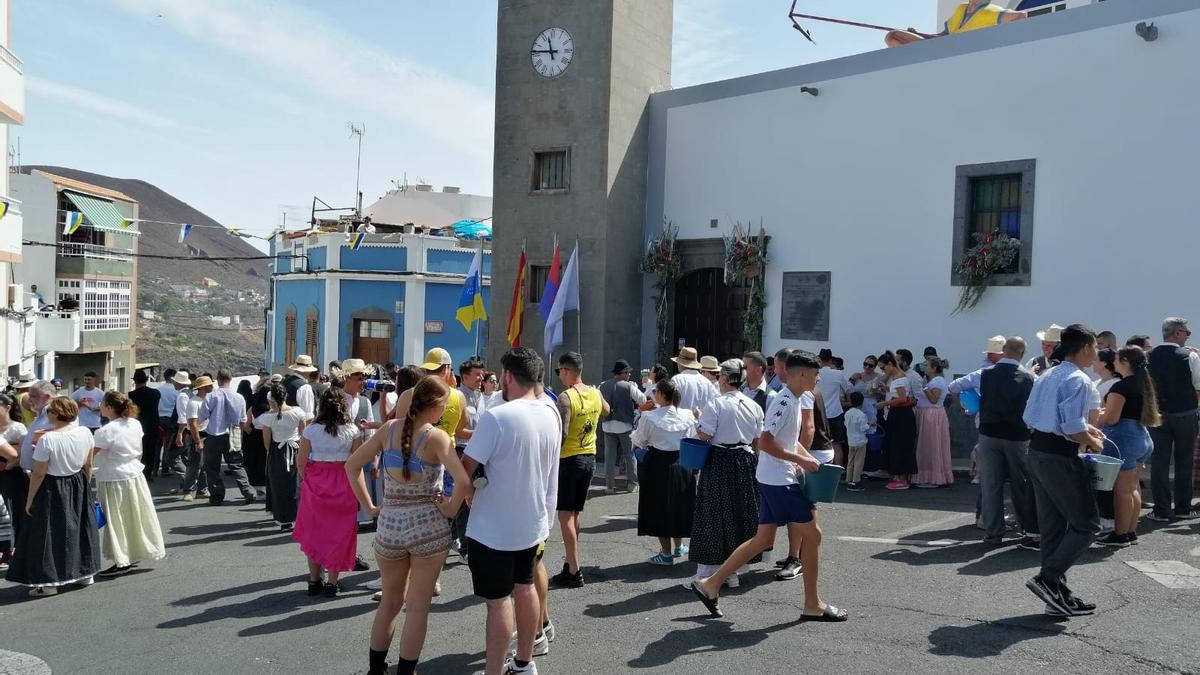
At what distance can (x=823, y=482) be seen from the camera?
19.4 feet

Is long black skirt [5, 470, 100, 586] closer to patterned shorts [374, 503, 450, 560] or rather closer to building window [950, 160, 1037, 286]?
patterned shorts [374, 503, 450, 560]

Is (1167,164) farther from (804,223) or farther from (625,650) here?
(625,650)

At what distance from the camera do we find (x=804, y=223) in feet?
51.8

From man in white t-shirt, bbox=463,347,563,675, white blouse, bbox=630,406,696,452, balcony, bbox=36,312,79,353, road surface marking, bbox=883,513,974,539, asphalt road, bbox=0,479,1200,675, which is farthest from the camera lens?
balcony, bbox=36,312,79,353

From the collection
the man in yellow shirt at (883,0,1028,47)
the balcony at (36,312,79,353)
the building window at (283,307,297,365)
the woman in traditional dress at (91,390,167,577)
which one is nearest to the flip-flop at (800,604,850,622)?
the woman in traditional dress at (91,390,167,577)

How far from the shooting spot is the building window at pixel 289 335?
34250 mm

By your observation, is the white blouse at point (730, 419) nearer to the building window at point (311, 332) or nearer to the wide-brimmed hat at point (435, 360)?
the wide-brimmed hat at point (435, 360)

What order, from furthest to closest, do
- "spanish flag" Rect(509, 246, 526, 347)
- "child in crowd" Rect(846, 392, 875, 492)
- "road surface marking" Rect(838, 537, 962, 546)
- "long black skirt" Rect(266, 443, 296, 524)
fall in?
"spanish flag" Rect(509, 246, 526, 347)
"child in crowd" Rect(846, 392, 875, 492)
"long black skirt" Rect(266, 443, 296, 524)
"road surface marking" Rect(838, 537, 962, 546)

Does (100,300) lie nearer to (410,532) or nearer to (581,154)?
(581,154)

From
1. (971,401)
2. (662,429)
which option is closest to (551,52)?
(971,401)

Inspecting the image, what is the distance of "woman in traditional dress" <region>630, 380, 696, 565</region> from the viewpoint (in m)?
7.58

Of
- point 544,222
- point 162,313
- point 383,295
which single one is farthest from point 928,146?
point 162,313

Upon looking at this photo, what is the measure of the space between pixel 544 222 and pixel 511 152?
1.54 meters

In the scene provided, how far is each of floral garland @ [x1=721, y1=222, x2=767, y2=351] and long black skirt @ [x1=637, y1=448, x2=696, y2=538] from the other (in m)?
8.72
